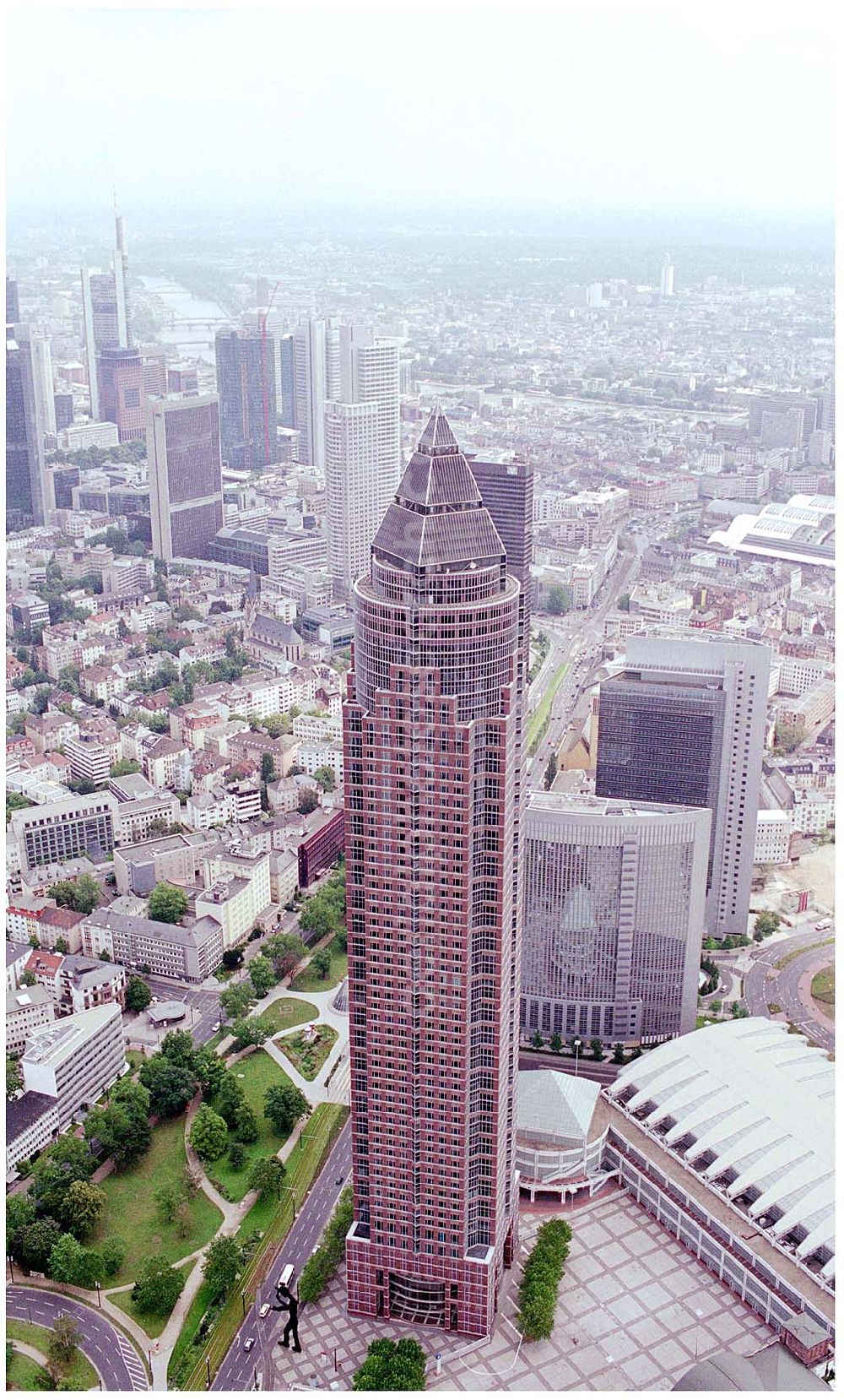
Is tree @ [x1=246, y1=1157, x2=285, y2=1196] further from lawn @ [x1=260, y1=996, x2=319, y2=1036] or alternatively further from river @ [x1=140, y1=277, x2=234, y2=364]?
river @ [x1=140, y1=277, x2=234, y2=364]

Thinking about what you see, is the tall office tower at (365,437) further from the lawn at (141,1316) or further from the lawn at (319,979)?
the lawn at (141,1316)

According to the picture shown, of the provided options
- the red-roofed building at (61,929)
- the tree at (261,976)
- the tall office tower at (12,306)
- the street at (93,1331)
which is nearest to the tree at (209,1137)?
the street at (93,1331)

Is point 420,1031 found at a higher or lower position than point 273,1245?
higher

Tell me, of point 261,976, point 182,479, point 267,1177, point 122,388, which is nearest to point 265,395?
point 182,479

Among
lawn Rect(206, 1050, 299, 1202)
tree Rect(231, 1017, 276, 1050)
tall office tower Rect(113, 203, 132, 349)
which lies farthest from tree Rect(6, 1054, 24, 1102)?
tall office tower Rect(113, 203, 132, 349)

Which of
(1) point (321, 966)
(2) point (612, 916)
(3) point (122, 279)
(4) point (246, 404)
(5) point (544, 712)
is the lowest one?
(1) point (321, 966)

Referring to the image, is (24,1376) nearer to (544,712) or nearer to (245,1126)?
(245,1126)

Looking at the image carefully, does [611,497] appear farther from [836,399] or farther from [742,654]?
[742,654]

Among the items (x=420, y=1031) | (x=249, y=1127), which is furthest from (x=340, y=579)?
(x=420, y=1031)
